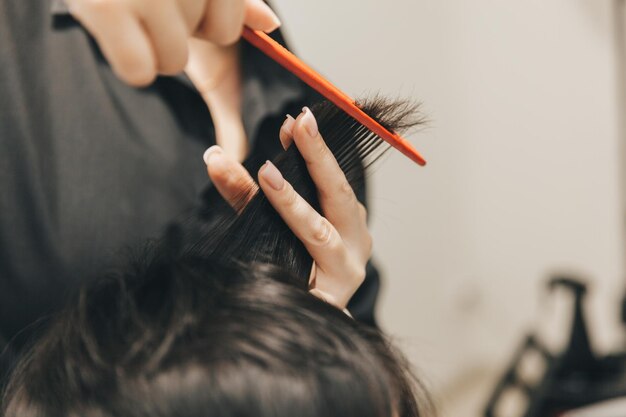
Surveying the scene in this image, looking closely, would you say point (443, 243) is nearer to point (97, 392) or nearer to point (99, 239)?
point (99, 239)

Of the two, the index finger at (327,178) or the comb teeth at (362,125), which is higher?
the comb teeth at (362,125)

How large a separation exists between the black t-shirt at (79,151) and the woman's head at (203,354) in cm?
18

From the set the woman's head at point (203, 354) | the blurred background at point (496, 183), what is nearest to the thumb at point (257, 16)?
the woman's head at point (203, 354)

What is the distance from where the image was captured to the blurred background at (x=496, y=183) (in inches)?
62.1

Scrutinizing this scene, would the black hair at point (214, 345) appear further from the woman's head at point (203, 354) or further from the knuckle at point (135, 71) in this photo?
the knuckle at point (135, 71)

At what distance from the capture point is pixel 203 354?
1.28 ft

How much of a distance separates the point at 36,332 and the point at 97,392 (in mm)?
173

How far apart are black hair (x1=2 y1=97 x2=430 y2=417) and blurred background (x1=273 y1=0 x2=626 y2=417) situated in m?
0.95

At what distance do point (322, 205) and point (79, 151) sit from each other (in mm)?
284

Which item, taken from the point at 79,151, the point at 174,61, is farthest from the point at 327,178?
the point at 79,151

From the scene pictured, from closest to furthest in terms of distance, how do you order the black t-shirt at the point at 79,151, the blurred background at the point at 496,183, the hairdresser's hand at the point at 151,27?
the hairdresser's hand at the point at 151,27 → the black t-shirt at the point at 79,151 → the blurred background at the point at 496,183

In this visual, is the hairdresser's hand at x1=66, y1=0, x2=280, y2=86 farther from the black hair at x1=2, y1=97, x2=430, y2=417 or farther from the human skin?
the black hair at x1=2, y1=97, x2=430, y2=417

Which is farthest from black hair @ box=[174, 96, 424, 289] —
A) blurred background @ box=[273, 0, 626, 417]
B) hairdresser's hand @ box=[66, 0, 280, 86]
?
blurred background @ box=[273, 0, 626, 417]

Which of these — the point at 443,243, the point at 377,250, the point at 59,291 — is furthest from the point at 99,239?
the point at 443,243
